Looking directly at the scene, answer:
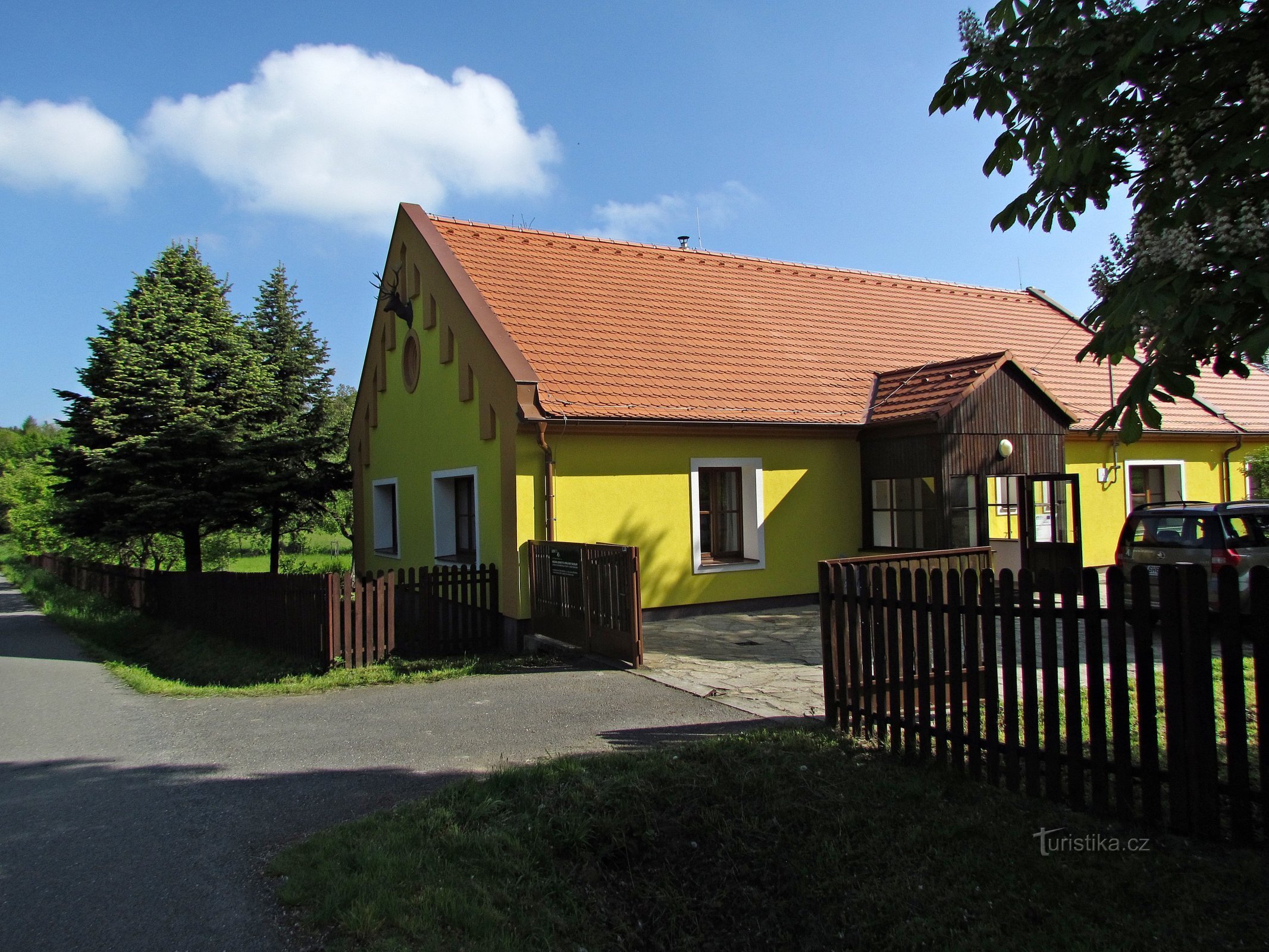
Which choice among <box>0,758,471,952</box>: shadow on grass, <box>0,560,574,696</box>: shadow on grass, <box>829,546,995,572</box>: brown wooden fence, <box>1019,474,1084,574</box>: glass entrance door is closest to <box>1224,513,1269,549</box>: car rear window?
<box>1019,474,1084,574</box>: glass entrance door

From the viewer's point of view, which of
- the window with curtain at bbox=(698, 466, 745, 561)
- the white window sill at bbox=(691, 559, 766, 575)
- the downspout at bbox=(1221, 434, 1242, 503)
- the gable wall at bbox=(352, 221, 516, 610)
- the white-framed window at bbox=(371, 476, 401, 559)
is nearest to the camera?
→ the gable wall at bbox=(352, 221, 516, 610)

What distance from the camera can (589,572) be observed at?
1038 cm

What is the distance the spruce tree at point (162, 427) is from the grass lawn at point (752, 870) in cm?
1625

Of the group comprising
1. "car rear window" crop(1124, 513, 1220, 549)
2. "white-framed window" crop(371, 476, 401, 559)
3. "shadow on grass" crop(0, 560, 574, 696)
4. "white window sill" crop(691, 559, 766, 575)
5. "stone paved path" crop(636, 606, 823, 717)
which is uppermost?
"white-framed window" crop(371, 476, 401, 559)

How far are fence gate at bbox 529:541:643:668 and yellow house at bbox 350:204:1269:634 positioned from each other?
583 mm

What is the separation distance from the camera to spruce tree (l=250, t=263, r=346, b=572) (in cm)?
2036

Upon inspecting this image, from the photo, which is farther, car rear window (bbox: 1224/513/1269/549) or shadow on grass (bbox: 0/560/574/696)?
car rear window (bbox: 1224/513/1269/549)

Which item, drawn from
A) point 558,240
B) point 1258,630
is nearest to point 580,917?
point 1258,630

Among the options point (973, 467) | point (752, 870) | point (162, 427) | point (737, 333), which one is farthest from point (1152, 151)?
point (162, 427)

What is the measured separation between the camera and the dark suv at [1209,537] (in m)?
11.1

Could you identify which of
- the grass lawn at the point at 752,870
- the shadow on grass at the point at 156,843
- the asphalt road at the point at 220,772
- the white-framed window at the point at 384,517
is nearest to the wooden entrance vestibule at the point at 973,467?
the asphalt road at the point at 220,772

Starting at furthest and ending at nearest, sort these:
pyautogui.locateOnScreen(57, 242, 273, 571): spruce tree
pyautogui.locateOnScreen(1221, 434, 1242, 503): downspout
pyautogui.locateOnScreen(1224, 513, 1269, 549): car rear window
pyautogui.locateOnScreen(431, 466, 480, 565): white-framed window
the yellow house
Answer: pyautogui.locateOnScreen(57, 242, 273, 571): spruce tree
pyautogui.locateOnScreen(1221, 434, 1242, 503): downspout
pyautogui.locateOnScreen(431, 466, 480, 565): white-framed window
the yellow house
pyautogui.locateOnScreen(1224, 513, 1269, 549): car rear window

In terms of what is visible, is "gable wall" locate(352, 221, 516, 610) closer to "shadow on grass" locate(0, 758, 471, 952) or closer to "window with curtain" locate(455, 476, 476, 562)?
"window with curtain" locate(455, 476, 476, 562)

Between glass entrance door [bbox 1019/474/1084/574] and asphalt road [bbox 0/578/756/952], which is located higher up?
glass entrance door [bbox 1019/474/1084/574]
